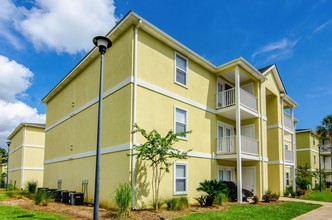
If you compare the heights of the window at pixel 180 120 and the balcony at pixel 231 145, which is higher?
the window at pixel 180 120

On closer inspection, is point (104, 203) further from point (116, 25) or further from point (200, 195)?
point (116, 25)

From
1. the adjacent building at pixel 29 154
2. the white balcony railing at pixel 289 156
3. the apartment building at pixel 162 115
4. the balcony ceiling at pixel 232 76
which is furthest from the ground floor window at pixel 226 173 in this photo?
the adjacent building at pixel 29 154

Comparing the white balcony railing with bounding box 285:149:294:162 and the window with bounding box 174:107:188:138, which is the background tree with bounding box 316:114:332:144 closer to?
the white balcony railing with bounding box 285:149:294:162

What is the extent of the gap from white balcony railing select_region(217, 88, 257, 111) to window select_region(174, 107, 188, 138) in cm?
383

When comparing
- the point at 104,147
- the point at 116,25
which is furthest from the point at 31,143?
the point at 116,25

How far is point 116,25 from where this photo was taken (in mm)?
14414

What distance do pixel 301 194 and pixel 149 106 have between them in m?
17.8

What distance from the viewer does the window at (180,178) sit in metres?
15.0

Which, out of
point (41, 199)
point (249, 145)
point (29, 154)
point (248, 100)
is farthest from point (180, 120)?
point (29, 154)

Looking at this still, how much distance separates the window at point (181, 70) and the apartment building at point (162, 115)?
0.21 feet

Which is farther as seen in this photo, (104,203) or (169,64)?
(169,64)

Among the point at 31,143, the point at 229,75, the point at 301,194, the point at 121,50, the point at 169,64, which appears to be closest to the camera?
the point at 121,50

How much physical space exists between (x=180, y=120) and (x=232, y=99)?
4.86 m

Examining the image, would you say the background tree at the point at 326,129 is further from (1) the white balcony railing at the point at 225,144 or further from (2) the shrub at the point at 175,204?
(2) the shrub at the point at 175,204
